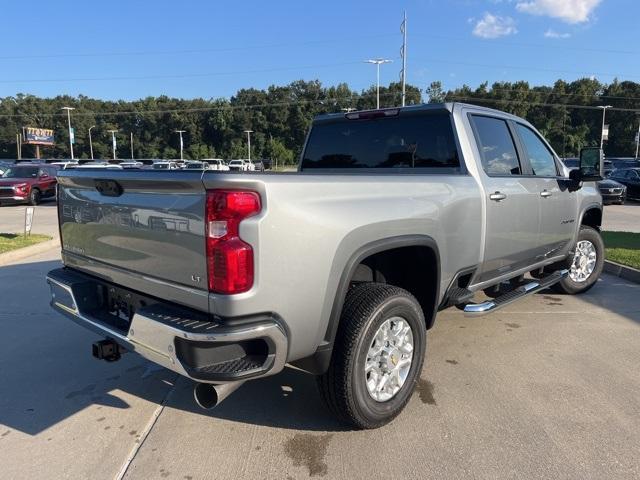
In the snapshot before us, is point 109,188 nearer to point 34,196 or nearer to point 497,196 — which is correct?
point 497,196

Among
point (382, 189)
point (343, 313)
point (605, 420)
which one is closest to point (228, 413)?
point (343, 313)

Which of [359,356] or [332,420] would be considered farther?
[332,420]

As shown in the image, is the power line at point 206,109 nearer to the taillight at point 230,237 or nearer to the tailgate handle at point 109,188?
the tailgate handle at point 109,188

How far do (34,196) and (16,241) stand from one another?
1166 cm

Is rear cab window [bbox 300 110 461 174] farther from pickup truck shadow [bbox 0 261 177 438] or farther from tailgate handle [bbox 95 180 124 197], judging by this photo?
pickup truck shadow [bbox 0 261 177 438]

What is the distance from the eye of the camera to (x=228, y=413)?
3.34 metres

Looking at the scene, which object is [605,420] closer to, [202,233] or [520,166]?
[520,166]

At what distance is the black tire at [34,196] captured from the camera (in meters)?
19.5

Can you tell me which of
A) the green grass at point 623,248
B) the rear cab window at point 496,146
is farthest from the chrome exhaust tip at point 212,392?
the green grass at point 623,248

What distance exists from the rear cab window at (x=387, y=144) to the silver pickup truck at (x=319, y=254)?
0.04ft

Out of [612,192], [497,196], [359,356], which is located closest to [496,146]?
[497,196]

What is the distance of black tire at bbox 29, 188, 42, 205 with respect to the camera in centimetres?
1947

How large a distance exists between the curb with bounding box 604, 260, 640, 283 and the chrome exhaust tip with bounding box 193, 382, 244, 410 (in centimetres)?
639

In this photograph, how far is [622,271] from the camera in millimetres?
7074
